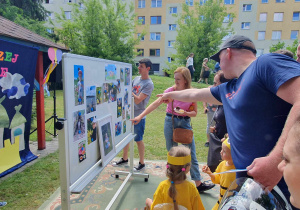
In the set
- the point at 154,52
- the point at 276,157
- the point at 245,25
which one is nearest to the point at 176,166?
the point at 276,157

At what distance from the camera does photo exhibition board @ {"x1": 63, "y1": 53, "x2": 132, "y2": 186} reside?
5.60ft

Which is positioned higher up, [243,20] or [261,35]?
[243,20]

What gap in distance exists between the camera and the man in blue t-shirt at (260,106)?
1038mm

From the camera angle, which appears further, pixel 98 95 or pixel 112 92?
pixel 112 92

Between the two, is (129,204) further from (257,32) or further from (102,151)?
(257,32)

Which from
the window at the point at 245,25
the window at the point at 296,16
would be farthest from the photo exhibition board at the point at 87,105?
the window at the point at 296,16

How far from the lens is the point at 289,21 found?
2802cm

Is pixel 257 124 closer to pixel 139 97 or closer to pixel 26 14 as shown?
pixel 139 97

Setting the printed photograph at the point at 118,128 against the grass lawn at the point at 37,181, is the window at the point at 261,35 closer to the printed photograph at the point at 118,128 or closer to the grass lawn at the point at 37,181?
the grass lawn at the point at 37,181

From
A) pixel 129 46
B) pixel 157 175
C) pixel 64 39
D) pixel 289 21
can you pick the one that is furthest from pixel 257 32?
pixel 157 175

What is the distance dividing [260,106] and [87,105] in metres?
1.43

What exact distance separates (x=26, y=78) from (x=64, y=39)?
1983cm

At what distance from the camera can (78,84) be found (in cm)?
181

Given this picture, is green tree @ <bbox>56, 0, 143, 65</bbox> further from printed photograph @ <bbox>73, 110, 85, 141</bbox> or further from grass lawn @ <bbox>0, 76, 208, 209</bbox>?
printed photograph @ <bbox>73, 110, 85, 141</bbox>
